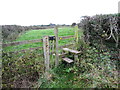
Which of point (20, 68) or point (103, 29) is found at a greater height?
point (103, 29)

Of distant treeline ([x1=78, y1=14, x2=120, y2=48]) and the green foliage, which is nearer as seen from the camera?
the green foliage

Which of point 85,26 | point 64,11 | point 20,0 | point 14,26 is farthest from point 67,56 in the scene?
point 64,11

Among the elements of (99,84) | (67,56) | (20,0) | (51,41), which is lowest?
(99,84)

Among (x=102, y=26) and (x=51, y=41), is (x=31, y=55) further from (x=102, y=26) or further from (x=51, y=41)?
(x=102, y=26)

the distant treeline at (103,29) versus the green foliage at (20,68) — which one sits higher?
the distant treeline at (103,29)

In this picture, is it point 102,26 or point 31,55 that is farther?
point 102,26

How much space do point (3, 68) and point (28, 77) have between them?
0.67 meters

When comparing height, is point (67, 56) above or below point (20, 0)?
below

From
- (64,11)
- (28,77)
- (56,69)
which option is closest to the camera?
(28,77)

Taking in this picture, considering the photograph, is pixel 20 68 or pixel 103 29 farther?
pixel 103 29

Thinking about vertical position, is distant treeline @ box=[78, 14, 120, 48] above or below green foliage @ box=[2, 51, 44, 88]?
above

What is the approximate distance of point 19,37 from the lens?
Answer: 5.05 meters

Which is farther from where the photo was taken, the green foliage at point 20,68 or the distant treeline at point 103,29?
the distant treeline at point 103,29

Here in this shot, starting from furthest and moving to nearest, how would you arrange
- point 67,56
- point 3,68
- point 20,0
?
point 20,0, point 67,56, point 3,68
